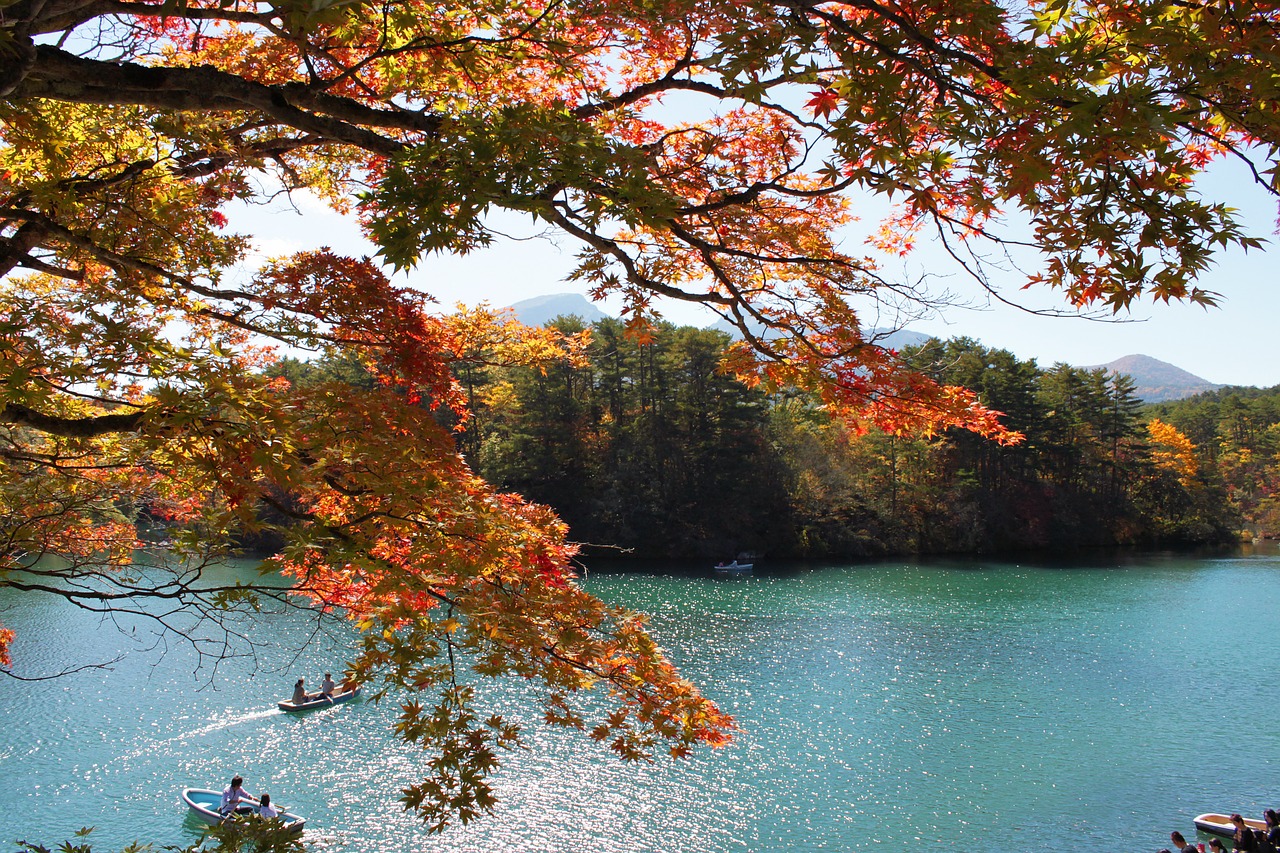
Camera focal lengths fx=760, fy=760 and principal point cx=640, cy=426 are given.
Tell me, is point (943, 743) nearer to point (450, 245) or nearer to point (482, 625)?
point (482, 625)

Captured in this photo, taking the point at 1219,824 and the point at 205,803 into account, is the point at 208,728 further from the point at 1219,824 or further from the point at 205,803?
the point at 1219,824

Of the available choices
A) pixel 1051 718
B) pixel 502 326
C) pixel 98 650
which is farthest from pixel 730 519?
pixel 502 326

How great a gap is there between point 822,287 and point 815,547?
3013 centimetres

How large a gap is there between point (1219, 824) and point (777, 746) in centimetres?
543

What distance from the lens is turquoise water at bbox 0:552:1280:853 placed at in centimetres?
927

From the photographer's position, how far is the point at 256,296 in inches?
160

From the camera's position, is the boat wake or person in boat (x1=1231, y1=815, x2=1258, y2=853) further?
the boat wake

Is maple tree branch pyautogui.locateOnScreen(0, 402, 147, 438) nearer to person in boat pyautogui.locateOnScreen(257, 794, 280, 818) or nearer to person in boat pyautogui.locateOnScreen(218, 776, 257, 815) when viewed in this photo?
person in boat pyautogui.locateOnScreen(257, 794, 280, 818)

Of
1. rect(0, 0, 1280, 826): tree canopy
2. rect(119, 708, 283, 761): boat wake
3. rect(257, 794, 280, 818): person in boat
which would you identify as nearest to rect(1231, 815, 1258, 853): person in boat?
rect(0, 0, 1280, 826): tree canopy

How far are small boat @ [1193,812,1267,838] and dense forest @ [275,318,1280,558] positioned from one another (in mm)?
21550

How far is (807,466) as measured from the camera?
35.6 m

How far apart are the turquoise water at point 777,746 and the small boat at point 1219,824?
8.4 inches

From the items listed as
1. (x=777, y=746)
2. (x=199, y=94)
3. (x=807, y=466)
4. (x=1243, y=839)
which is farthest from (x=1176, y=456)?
(x=199, y=94)

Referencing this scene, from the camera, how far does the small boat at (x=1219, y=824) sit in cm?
889
